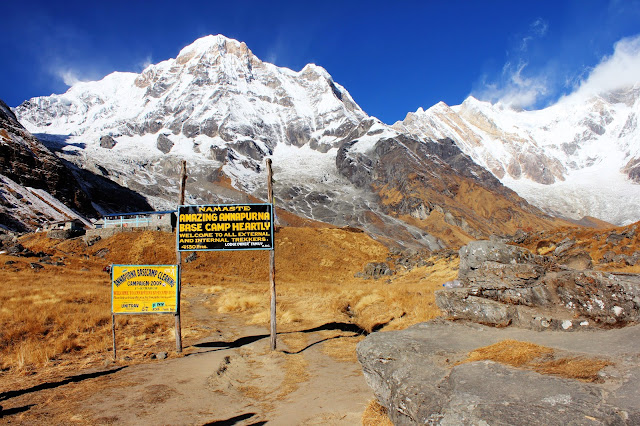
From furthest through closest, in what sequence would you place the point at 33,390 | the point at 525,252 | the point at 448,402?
the point at 525,252 → the point at 33,390 → the point at 448,402

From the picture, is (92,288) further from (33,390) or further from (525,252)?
(525,252)

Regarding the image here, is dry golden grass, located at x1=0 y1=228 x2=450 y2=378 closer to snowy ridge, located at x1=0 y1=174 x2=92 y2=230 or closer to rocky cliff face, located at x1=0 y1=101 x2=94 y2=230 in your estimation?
snowy ridge, located at x1=0 y1=174 x2=92 y2=230

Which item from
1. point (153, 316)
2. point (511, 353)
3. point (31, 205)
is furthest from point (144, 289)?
point (31, 205)

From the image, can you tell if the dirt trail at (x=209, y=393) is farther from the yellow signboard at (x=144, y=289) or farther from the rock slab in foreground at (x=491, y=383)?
the yellow signboard at (x=144, y=289)

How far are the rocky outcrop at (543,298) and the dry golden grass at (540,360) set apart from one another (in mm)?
2304

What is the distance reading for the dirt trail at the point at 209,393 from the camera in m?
7.13

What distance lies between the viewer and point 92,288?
76.5 ft

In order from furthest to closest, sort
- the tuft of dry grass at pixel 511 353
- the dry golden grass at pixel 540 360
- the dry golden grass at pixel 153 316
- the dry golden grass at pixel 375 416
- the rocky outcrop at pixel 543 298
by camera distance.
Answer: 1. the dry golden grass at pixel 153 316
2. the rocky outcrop at pixel 543 298
3. the dry golden grass at pixel 375 416
4. the tuft of dry grass at pixel 511 353
5. the dry golden grass at pixel 540 360

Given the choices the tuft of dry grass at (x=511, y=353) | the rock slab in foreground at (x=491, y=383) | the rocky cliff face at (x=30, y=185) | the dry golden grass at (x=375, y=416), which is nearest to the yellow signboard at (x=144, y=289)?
the rock slab in foreground at (x=491, y=383)

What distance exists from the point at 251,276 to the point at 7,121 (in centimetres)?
7896

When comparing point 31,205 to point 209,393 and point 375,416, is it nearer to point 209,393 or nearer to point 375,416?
point 209,393

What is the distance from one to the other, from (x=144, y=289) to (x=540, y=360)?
38.7ft

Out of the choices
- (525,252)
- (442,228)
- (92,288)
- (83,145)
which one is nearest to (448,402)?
(525,252)

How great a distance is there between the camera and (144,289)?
12414 millimetres
